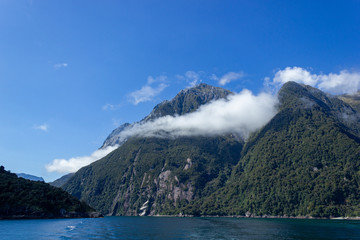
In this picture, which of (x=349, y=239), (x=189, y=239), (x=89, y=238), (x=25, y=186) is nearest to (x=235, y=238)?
(x=189, y=239)

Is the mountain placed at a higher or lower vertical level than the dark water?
higher

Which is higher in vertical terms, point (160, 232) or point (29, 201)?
point (29, 201)

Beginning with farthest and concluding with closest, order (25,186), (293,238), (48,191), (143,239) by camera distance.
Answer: (48,191) < (25,186) < (293,238) < (143,239)

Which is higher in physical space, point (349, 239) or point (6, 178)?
point (6, 178)

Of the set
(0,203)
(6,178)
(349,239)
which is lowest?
(349,239)

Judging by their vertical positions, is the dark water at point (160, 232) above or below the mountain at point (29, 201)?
below

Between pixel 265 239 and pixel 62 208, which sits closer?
pixel 265 239

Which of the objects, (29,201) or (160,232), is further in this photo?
(29,201)

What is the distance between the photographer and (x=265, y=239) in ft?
279

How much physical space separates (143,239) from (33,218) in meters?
121

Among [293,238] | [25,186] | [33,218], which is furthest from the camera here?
[25,186]

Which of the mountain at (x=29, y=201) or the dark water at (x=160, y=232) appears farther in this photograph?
the mountain at (x=29, y=201)

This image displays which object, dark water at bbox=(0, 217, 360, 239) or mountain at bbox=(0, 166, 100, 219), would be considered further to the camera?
mountain at bbox=(0, 166, 100, 219)

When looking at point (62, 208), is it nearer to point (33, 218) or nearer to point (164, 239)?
point (33, 218)
